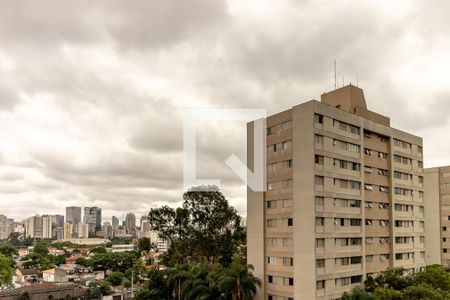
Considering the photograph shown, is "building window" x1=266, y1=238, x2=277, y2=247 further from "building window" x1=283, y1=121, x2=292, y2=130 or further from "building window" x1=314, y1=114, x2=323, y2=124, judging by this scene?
"building window" x1=314, y1=114, x2=323, y2=124

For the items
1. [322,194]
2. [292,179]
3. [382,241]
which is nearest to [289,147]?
[292,179]

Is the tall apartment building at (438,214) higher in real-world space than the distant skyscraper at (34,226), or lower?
higher

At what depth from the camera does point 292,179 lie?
26359 mm

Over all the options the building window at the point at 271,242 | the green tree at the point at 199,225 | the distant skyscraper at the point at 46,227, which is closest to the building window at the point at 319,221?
the building window at the point at 271,242

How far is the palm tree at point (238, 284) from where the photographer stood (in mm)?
25188

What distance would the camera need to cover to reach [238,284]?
994 inches

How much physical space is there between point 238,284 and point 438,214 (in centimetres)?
3138

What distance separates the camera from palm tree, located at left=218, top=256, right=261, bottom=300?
25.2 metres

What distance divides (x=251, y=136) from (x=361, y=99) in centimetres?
941

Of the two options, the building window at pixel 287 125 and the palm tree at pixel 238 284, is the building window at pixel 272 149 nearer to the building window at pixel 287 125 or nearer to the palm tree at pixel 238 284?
the building window at pixel 287 125

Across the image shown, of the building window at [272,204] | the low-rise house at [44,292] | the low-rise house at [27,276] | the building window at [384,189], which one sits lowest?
the low-rise house at [27,276]

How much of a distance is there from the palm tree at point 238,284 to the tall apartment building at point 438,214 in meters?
27.8

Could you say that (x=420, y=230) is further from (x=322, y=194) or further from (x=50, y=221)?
(x=50, y=221)

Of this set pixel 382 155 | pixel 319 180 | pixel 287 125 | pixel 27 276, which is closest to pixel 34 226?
pixel 27 276
